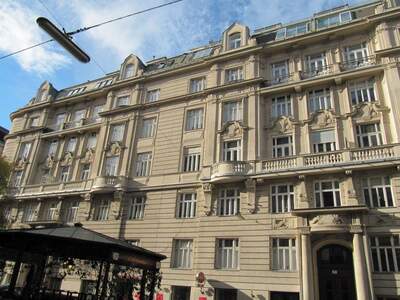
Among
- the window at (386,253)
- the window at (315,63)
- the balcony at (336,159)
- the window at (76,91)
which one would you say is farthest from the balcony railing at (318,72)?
the window at (76,91)

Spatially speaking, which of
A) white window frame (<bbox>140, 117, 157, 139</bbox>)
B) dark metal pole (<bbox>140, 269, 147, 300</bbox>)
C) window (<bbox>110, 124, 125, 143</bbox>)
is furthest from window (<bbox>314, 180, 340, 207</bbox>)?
window (<bbox>110, 124, 125, 143</bbox>)

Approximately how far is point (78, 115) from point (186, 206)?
18524 mm

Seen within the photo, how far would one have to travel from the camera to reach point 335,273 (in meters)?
19.4

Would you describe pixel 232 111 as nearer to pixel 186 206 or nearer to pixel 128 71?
pixel 186 206

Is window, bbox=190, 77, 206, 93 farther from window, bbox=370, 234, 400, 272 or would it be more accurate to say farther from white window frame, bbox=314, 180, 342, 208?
window, bbox=370, 234, 400, 272

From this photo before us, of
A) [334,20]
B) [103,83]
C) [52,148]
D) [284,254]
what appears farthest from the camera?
[103,83]

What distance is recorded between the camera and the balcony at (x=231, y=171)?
2292 cm

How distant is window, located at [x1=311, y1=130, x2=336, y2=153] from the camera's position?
22500 millimetres

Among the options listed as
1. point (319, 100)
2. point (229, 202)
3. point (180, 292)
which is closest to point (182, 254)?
point (180, 292)

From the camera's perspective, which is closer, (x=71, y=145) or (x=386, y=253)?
(x=386, y=253)

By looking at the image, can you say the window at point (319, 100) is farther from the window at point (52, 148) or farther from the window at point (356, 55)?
the window at point (52, 148)

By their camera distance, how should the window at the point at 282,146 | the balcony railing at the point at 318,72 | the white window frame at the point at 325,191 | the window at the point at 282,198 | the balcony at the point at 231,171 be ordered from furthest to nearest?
1. the balcony railing at the point at 318,72
2. the window at the point at 282,146
3. the balcony at the point at 231,171
4. the window at the point at 282,198
5. the white window frame at the point at 325,191

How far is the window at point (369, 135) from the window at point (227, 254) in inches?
402

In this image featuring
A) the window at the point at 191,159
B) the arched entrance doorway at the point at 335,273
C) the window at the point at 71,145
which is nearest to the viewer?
the arched entrance doorway at the point at 335,273
